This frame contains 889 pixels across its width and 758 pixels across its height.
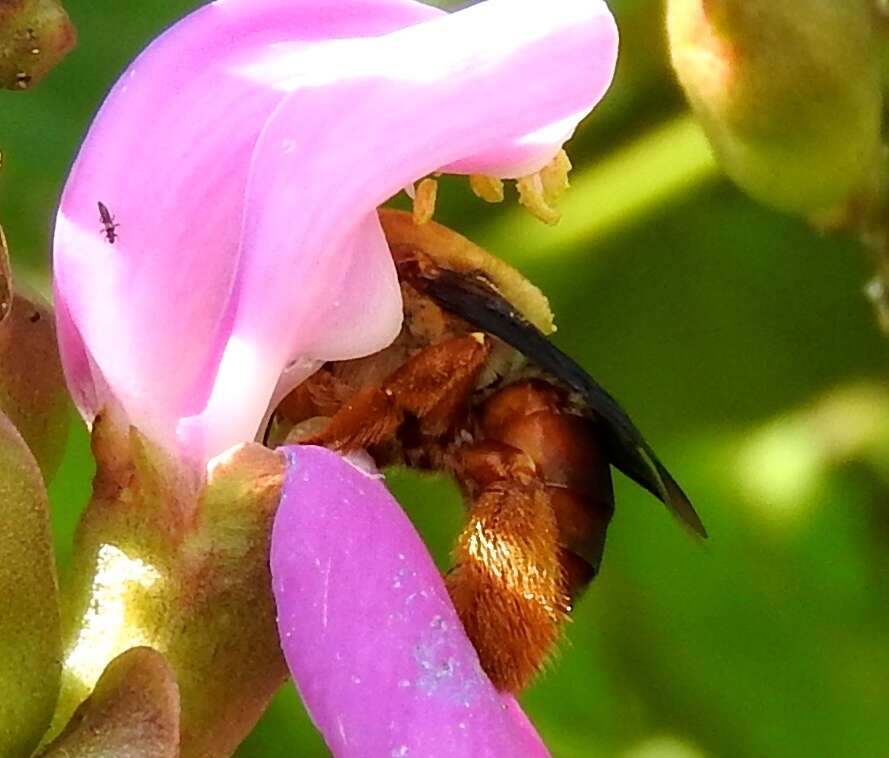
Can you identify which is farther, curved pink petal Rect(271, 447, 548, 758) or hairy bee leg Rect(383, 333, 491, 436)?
hairy bee leg Rect(383, 333, 491, 436)

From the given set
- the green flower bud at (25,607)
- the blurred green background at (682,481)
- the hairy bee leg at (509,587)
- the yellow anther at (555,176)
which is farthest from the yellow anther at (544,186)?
the blurred green background at (682,481)

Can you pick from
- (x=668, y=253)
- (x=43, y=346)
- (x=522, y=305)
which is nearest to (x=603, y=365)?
(x=668, y=253)

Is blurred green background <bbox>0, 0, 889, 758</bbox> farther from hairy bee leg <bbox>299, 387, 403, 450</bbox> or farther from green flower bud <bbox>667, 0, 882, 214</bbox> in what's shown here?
hairy bee leg <bbox>299, 387, 403, 450</bbox>

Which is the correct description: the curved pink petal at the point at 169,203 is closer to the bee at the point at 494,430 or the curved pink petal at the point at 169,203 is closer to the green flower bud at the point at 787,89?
the bee at the point at 494,430

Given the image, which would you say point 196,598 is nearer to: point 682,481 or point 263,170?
point 263,170

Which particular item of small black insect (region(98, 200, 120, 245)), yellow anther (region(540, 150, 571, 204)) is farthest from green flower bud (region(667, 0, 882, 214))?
small black insect (region(98, 200, 120, 245))

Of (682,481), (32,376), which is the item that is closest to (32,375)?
(32,376)

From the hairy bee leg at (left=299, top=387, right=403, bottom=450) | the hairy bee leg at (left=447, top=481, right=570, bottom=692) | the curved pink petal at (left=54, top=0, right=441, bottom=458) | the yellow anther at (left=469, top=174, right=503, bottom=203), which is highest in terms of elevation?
the curved pink petal at (left=54, top=0, right=441, bottom=458)
